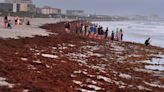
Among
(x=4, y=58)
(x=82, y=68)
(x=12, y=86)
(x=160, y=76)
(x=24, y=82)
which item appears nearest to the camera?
(x=12, y=86)

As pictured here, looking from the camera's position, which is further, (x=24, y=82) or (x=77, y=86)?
(x=77, y=86)

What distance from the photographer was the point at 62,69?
1784 cm

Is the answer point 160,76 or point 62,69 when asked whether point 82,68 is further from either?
point 160,76

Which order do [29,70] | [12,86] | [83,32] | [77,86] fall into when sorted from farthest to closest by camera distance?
1. [83,32]
2. [29,70]
3. [77,86]
4. [12,86]

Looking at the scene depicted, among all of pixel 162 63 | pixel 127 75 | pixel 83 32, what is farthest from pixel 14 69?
pixel 83 32

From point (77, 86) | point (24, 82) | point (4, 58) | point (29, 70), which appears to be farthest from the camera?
point (4, 58)

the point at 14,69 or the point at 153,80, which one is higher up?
the point at 14,69

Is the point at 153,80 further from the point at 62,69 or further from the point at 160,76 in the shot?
the point at 62,69

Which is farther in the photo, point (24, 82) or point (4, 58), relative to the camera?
point (4, 58)

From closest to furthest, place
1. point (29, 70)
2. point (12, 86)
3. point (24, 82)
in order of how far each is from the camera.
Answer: point (12, 86) < point (24, 82) < point (29, 70)

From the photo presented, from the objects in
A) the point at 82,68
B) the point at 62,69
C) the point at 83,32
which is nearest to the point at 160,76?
the point at 82,68

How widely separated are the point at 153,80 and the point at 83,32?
37.7 m

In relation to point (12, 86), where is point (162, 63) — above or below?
below

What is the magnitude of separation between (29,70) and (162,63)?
14973 millimetres
